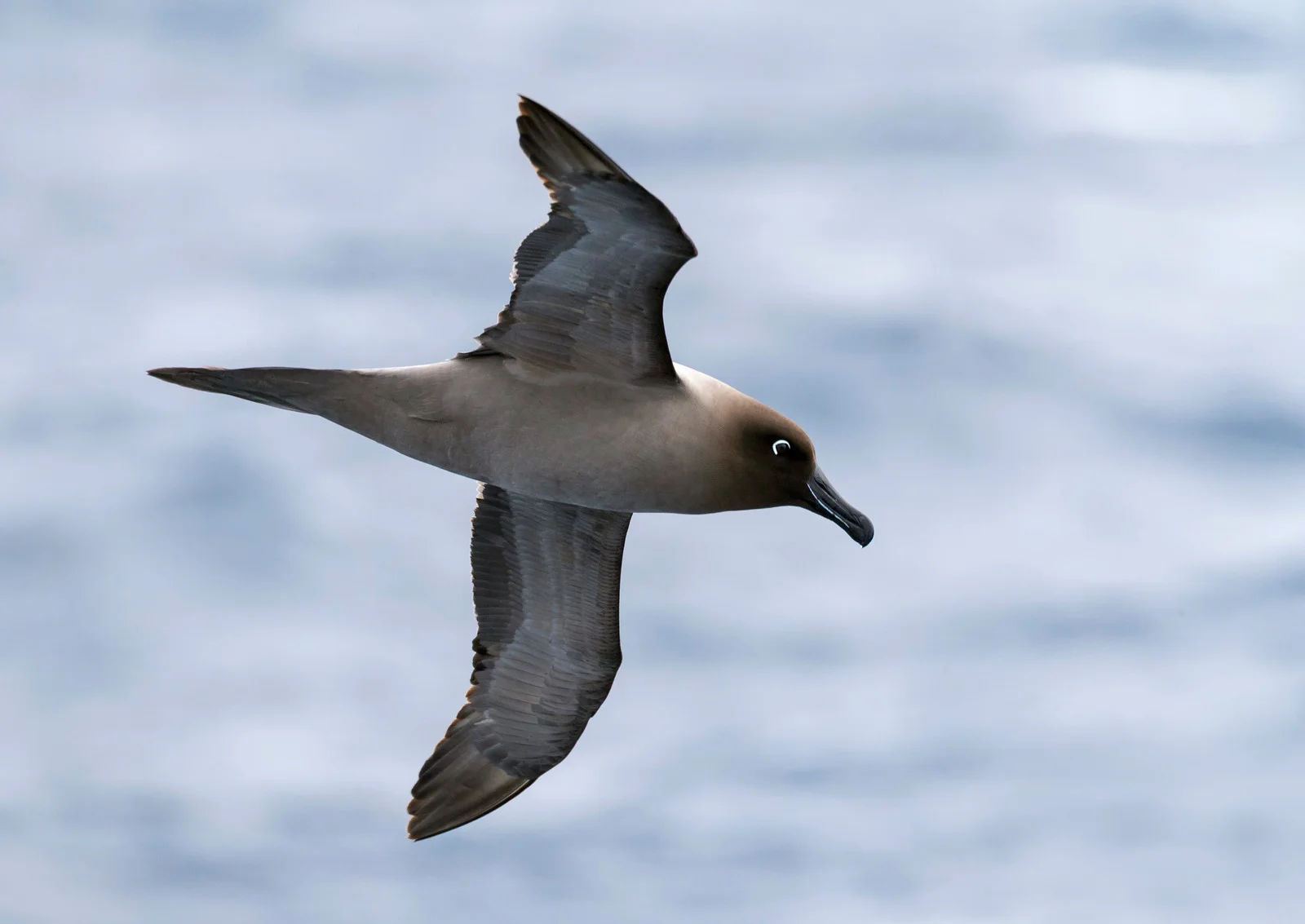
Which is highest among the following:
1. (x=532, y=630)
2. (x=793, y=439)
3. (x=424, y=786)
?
(x=793, y=439)

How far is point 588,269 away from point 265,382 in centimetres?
229

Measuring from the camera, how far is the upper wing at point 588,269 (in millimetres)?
10820

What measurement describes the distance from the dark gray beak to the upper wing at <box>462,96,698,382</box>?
135 cm

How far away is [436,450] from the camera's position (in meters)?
12.1

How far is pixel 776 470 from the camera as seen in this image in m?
12.4

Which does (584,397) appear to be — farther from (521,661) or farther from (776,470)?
(521,661)

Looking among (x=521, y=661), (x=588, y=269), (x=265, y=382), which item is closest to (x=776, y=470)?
(x=588, y=269)

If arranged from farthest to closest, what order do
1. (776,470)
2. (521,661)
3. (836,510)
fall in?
(521,661) < (836,510) < (776,470)

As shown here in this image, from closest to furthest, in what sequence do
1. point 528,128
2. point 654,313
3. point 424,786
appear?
point 528,128 < point 654,313 < point 424,786

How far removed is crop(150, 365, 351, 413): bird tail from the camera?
11969 mm

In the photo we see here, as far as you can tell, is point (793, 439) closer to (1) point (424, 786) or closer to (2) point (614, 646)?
(2) point (614, 646)

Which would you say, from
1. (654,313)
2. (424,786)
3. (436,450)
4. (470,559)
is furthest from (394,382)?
(424,786)

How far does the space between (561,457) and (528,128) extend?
2275mm

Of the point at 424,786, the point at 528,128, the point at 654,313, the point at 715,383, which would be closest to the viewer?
the point at 528,128
